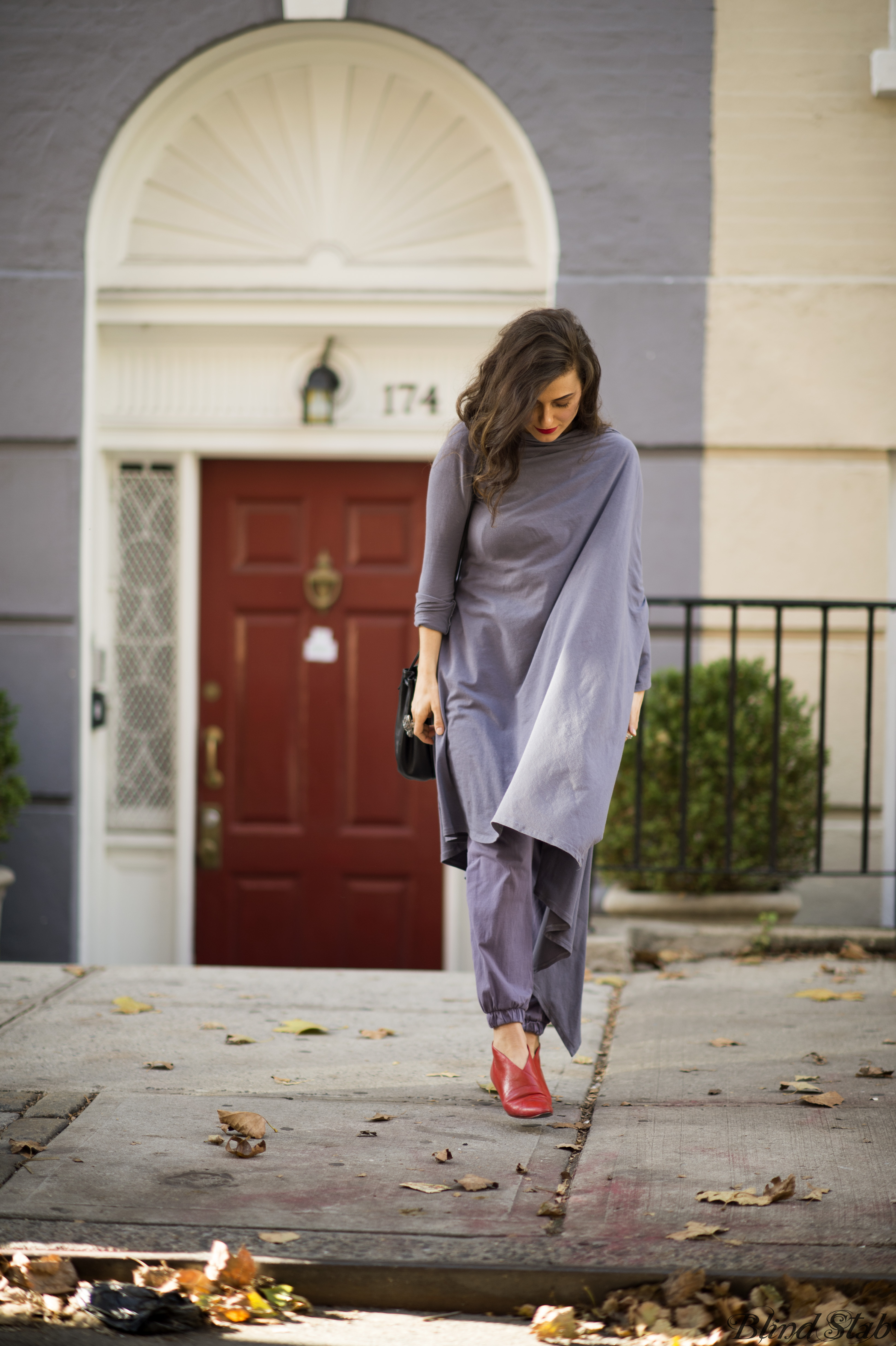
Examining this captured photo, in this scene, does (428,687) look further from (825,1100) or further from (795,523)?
(795,523)

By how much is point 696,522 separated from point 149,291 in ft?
8.93

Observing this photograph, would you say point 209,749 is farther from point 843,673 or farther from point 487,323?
point 843,673

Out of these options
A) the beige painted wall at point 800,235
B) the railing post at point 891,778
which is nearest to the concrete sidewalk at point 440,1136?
the railing post at point 891,778

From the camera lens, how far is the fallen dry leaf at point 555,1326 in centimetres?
191

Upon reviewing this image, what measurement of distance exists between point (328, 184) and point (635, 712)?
3846 millimetres

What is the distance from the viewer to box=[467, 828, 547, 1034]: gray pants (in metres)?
2.72

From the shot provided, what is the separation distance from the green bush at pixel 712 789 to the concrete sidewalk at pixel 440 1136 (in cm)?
81

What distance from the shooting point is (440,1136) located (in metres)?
2.63

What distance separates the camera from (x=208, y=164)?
19.2 ft

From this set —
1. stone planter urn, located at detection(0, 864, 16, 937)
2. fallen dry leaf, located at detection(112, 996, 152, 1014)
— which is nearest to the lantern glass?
stone planter urn, located at detection(0, 864, 16, 937)

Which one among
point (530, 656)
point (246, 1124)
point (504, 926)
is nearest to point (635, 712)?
point (530, 656)

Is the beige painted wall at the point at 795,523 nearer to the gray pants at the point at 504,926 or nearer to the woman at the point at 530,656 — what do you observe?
the woman at the point at 530,656

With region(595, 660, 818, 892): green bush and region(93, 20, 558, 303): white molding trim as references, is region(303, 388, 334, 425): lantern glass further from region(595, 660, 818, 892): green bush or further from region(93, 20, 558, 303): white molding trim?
region(595, 660, 818, 892): green bush

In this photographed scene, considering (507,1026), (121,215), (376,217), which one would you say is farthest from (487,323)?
(507,1026)
